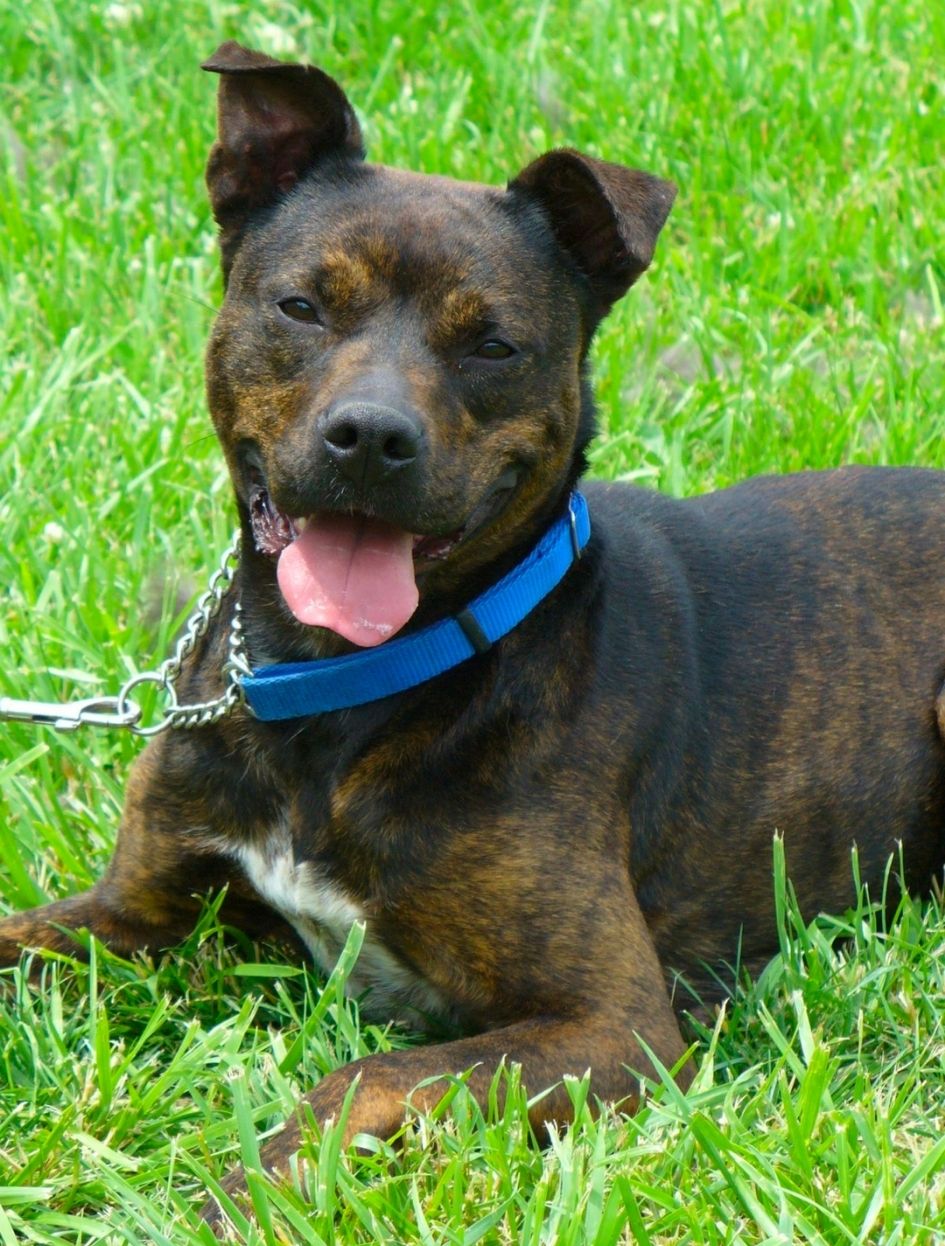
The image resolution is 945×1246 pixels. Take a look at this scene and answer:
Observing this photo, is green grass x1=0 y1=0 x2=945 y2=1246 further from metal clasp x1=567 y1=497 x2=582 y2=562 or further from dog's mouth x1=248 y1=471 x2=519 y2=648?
metal clasp x1=567 y1=497 x2=582 y2=562

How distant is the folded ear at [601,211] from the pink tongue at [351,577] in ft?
2.51

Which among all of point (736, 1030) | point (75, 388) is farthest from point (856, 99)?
point (736, 1030)

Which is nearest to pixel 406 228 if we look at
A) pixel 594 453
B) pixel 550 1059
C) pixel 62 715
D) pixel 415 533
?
pixel 415 533

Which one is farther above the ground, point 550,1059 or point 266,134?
point 266,134

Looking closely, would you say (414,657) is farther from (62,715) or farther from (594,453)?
(594,453)

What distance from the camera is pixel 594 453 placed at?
5777 millimetres

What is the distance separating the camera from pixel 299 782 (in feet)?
12.4

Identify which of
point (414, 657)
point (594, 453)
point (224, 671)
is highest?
point (414, 657)

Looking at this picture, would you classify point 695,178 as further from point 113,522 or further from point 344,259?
Answer: point 344,259

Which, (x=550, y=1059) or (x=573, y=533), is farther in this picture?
(x=573, y=533)

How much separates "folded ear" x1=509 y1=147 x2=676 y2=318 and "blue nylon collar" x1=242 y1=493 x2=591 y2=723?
0.57 metres

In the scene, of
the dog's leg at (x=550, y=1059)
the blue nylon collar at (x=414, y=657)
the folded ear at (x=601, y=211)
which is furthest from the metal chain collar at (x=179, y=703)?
the folded ear at (x=601, y=211)

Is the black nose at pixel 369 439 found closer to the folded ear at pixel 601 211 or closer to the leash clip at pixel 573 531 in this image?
the leash clip at pixel 573 531

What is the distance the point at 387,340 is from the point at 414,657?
0.61 meters
